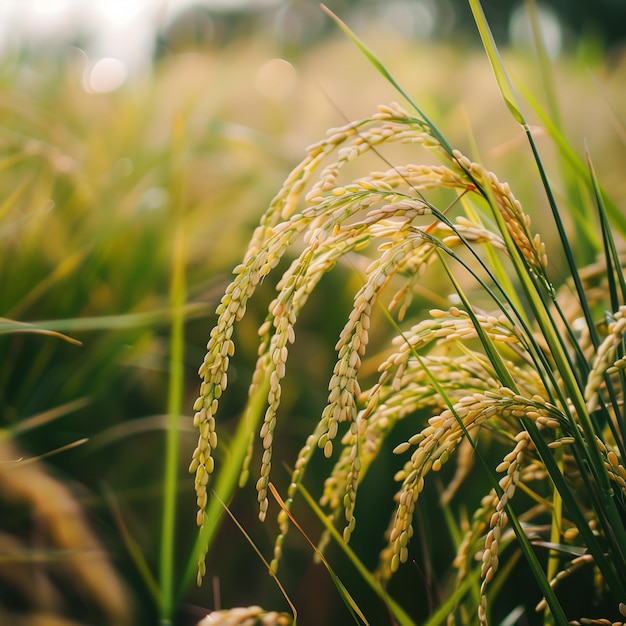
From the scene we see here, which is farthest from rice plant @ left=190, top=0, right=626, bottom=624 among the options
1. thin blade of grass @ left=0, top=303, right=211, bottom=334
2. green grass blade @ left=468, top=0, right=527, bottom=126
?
thin blade of grass @ left=0, top=303, right=211, bottom=334

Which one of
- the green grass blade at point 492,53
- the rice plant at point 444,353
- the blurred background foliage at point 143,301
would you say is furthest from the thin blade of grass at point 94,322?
the green grass blade at point 492,53

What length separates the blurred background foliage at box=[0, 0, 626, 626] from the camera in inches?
36.7

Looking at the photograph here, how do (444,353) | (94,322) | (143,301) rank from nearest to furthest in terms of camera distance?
(444,353) < (94,322) < (143,301)

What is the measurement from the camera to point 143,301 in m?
1.27

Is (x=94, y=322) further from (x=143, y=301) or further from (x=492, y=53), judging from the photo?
(x=492, y=53)

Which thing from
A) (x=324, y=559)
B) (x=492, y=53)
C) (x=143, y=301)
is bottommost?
(x=324, y=559)

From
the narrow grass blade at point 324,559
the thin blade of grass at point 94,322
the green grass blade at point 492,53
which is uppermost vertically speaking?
the green grass blade at point 492,53

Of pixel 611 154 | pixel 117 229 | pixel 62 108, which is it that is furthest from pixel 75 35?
pixel 611 154

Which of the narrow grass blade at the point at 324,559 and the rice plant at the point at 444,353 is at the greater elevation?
the rice plant at the point at 444,353

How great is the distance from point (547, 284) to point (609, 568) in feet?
0.88

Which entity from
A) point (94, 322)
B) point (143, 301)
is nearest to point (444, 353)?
point (94, 322)

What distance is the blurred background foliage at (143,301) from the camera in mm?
933

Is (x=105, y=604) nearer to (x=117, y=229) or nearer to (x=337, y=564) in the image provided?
(x=337, y=564)

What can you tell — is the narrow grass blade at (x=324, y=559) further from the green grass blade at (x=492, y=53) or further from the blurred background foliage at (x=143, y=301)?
the green grass blade at (x=492, y=53)
